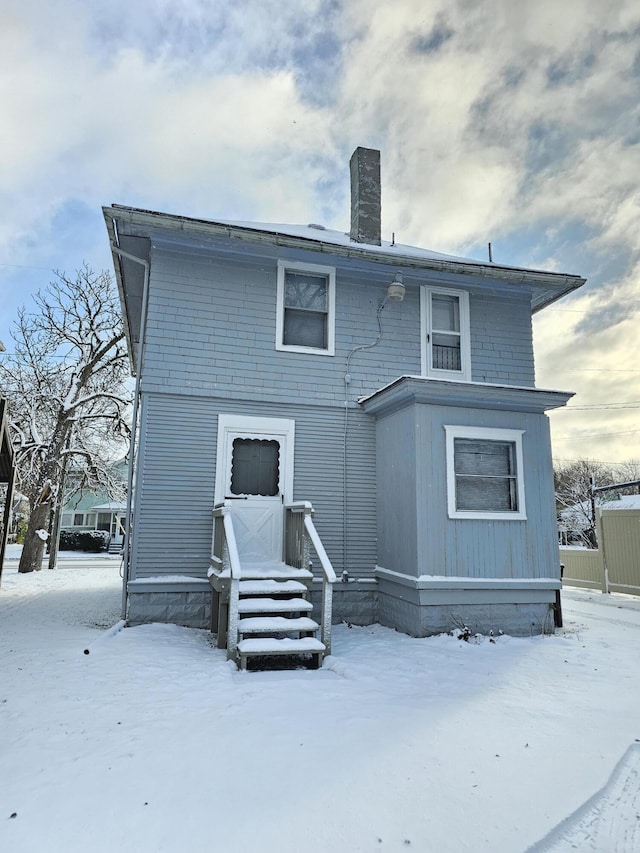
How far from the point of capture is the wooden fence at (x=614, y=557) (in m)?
12.2

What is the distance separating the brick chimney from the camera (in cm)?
960

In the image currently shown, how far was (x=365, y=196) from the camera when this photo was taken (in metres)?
9.81

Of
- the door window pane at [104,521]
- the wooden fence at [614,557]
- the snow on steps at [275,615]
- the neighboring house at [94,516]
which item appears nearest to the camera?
the snow on steps at [275,615]

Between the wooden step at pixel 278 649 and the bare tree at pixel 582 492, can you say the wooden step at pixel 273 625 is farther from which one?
the bare tree at pixel 582 492

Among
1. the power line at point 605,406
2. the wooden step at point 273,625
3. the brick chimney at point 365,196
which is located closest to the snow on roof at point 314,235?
the brick chimney at point 365,196

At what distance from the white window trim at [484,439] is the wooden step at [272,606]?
2343mm

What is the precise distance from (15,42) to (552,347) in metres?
20.1

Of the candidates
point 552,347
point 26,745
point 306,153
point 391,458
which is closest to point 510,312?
point 391,458

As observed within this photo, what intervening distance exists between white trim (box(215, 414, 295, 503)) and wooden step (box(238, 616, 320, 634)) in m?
2.28

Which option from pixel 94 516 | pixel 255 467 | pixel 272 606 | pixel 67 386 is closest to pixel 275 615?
pixel 272 606

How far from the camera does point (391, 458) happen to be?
7.85 m

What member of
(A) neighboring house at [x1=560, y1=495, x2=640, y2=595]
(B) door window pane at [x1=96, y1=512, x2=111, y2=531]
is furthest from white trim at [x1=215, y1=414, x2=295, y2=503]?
(B) door window pane at [x1=96, y1=512, x2=111, y2=531]

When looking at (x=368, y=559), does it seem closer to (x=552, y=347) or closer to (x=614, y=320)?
(x=614, y=320)

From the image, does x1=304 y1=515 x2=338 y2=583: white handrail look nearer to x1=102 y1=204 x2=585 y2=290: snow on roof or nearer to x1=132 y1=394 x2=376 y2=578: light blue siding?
x1=132 y1=394 x2=376 y2=578: light blue siding
